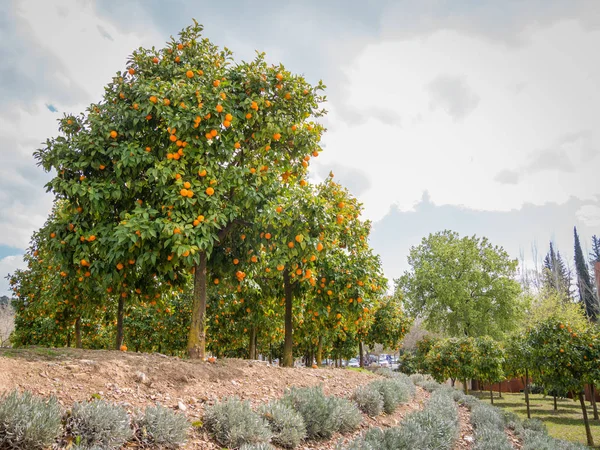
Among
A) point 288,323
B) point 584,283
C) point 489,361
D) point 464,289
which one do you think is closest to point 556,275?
point 584,283

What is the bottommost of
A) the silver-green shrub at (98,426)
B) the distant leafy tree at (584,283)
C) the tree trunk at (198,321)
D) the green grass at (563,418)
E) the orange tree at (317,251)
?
the green grass at (563,418)

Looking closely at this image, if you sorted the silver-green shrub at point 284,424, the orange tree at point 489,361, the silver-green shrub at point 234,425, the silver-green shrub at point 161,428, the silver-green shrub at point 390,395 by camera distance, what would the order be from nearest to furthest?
the silver-green shrub at point 161,428 < the silver-green shrub at point 234,425 < the silver-green shrub at point 284,424 < the silver-green shrub at point 390,395 < the orange tree at point 489,361

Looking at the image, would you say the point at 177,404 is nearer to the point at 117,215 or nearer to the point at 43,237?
the point at 117,215

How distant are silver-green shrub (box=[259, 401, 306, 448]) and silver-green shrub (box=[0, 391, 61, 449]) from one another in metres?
2.05

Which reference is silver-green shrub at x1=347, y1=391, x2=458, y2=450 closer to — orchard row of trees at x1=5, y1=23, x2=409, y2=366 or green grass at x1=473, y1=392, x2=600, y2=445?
orchard row of trees at x1=5, y1=23, x2=409, y2=366

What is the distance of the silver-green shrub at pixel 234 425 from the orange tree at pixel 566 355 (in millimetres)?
13156

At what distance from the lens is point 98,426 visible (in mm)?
3096

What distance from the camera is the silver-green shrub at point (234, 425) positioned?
3682 millimetres

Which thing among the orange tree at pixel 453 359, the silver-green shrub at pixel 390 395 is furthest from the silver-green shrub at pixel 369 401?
the orange tree at pixel 453 359

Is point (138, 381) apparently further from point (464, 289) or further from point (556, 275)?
point (556, 275)

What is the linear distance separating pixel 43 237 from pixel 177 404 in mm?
4319

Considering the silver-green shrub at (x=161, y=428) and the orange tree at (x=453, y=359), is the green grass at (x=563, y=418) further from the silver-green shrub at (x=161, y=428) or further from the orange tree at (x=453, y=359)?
the silver-green shrub at (x=161, y=428)

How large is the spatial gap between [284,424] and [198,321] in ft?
9.05

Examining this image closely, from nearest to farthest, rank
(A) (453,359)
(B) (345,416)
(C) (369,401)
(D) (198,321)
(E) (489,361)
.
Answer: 1. (B) (345,416)
2. (C) (369,401)
3. (D) (198,321)
4. (E) (489,361)
5. (A) (453,359)
